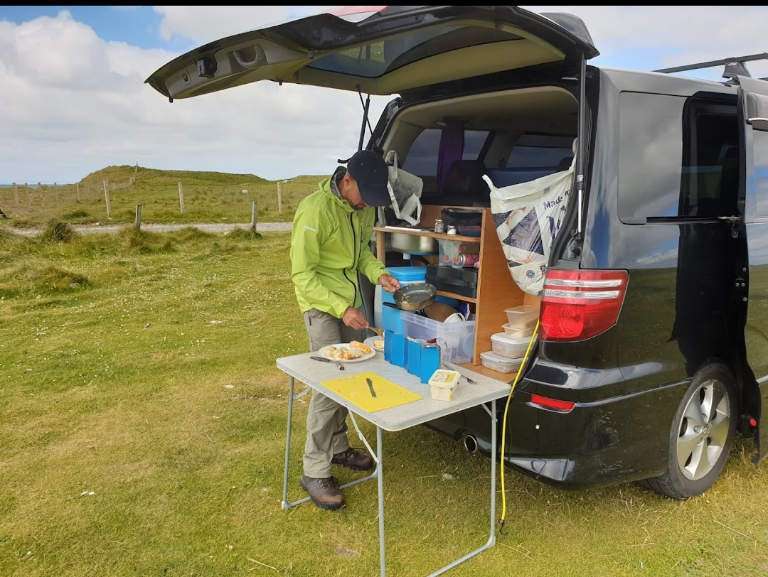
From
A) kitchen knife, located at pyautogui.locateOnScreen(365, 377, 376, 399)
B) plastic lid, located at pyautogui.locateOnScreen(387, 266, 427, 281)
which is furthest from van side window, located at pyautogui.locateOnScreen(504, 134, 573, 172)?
kitchen knife, located at pyautogui.locateOnScreen(365, 377, 376, 399)

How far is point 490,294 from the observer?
3.08 metres

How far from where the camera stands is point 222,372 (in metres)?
5.23

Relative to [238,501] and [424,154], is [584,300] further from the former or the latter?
[238,501]

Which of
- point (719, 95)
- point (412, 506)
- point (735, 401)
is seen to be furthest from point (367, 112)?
point (735, 401)

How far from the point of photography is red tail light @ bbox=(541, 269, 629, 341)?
239cm

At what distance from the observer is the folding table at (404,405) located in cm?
233

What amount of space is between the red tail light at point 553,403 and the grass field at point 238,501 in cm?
74

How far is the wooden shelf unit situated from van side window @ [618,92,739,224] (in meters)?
0.72

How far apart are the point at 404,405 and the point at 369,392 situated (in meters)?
0.20

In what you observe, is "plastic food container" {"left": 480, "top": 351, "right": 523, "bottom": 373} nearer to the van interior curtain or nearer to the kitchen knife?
the kitchen knife

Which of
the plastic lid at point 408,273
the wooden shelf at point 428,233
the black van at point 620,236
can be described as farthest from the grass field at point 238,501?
the wooden shelf at point 428,233

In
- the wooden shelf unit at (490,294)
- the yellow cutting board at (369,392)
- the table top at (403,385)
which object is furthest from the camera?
the wooden shelf unit at (490,294)

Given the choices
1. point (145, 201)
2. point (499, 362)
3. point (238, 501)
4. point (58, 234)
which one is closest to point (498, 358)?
point (499, 362)

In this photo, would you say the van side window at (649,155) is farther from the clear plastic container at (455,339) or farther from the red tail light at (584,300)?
the clear plastic container at (455,339)
